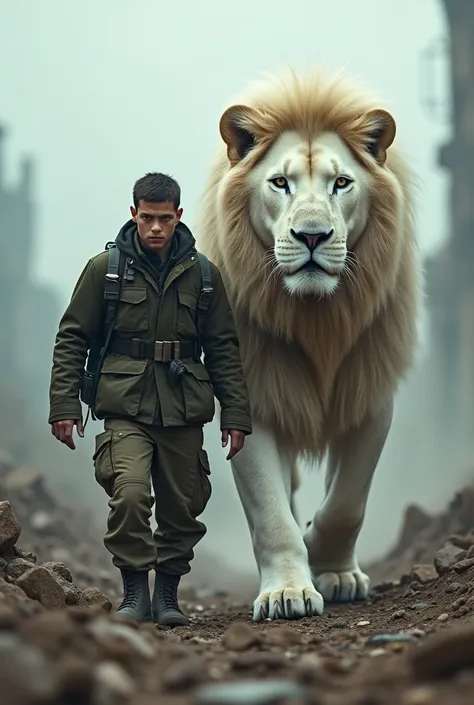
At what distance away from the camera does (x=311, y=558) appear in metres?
5.76

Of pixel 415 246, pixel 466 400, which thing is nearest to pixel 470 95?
pixel 466 400

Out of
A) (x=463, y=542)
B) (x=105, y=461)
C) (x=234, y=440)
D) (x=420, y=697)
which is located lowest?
(x=420, y=697)

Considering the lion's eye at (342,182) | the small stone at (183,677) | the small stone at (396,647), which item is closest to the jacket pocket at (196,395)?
the lion's eye at (342,182)

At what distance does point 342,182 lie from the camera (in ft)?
15.9

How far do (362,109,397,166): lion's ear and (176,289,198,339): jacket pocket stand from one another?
3.28 feet

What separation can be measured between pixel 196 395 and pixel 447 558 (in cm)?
153

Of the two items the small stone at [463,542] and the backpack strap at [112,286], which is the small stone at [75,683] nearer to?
the backpack strap at [112,286]

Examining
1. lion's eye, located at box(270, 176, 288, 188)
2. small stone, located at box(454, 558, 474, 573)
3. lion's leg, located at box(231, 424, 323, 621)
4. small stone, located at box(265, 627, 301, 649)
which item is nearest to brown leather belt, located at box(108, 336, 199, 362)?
lion's leg, located at box(231, 424, 323, 621)

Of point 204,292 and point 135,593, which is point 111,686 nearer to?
point 135,593

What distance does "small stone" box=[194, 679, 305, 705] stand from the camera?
221 cm

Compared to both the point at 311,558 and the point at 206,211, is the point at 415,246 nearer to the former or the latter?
the point at 206,211

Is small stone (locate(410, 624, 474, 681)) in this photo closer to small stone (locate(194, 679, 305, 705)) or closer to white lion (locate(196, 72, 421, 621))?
small stone (locate(194, 679, 305, 705))

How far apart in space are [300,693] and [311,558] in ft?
11.5

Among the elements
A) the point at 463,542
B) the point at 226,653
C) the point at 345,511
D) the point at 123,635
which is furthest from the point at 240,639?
the point at 463,542
